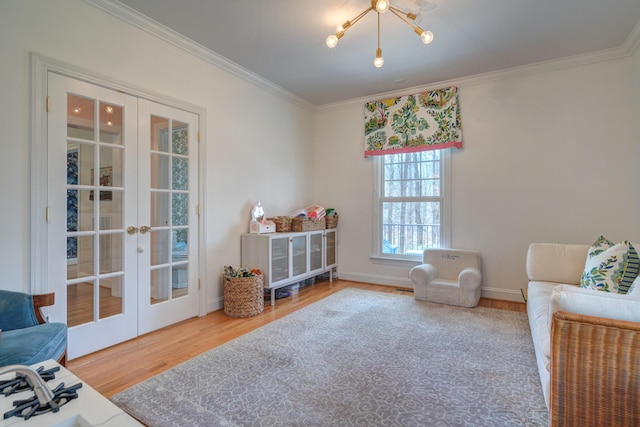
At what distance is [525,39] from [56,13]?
393 cm

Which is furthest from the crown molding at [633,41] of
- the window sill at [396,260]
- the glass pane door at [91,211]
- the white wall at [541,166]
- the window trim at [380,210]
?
the glass pane door at [91,211]

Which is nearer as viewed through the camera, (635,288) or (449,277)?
(635,288)

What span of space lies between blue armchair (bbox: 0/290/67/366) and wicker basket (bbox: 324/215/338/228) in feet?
→ 11.0

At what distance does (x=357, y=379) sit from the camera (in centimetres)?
209

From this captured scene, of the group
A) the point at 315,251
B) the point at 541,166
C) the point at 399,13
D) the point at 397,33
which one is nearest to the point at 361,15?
the point at 399,13

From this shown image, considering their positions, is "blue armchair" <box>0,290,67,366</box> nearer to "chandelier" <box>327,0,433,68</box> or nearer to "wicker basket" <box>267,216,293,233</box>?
"wicker basket" <box>267,216,293,233</box>

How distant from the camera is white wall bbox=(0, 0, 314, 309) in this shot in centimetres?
212

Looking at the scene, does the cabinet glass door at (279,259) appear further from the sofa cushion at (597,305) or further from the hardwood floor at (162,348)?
the sofa cushion at (597,305)

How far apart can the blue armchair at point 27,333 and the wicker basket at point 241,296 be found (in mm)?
1518

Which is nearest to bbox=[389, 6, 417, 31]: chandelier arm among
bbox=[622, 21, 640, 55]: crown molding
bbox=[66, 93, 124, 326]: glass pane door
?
bbox=[622, 21, 640, 55]: crown molding

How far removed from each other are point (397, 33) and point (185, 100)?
7.01ft

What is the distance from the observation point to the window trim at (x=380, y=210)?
4.23 m

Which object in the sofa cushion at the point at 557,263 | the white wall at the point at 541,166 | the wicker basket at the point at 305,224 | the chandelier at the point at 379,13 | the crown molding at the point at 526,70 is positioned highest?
the crown molding at the point at 526,70

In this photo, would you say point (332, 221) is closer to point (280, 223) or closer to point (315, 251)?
point (315, 251)
